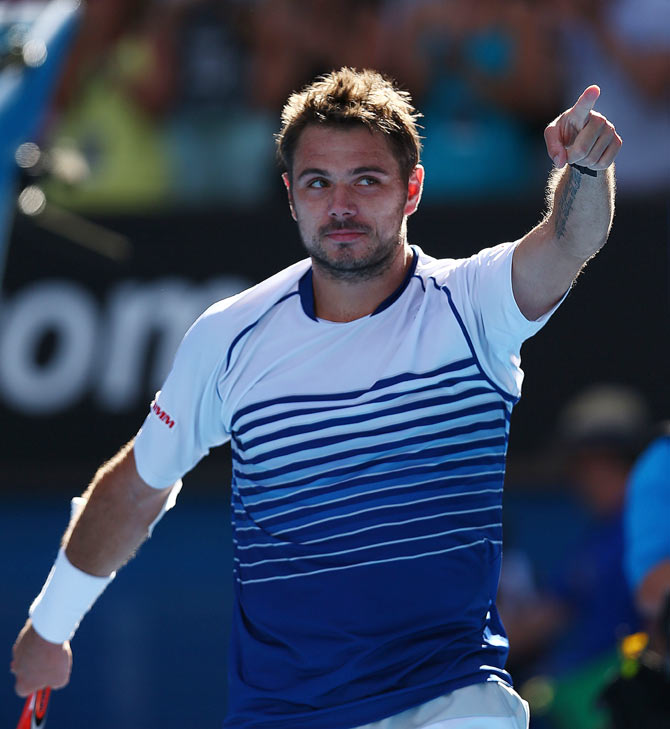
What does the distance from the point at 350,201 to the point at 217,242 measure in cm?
436

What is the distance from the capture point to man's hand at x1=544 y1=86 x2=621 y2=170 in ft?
8.88

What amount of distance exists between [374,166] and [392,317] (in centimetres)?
Result: 35

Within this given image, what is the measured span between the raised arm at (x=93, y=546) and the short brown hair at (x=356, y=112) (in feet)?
2.95

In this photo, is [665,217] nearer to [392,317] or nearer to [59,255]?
[59,255]

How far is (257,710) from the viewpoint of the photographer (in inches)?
120

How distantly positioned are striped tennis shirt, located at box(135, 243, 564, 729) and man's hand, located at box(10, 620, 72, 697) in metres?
0.59

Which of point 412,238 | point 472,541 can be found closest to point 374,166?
point 472,541

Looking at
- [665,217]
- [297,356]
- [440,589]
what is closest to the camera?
[440,589]

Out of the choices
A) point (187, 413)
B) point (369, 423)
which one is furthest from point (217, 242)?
point (369, 423)

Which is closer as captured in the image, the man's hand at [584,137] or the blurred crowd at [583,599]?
the man's hand at [584,137]

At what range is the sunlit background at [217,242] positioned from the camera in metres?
7.03

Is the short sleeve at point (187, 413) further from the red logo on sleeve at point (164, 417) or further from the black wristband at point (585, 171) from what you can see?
the black wristband at point (585, 171)

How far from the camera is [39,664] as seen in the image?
3508 mm

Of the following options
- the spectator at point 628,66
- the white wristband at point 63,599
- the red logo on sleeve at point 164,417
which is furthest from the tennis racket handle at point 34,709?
the spectator at point 628,66
